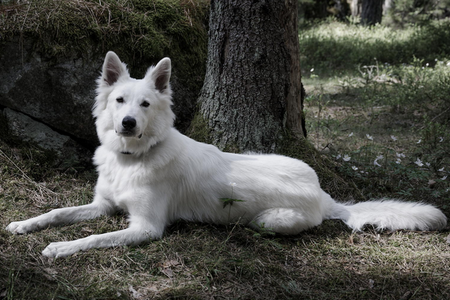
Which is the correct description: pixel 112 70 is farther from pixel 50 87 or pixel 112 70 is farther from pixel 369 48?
pixel 369 48

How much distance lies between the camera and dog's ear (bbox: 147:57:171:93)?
151 inches

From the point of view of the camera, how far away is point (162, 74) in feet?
12.8

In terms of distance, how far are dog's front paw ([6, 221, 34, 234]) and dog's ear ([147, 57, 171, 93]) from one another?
179 centimetres

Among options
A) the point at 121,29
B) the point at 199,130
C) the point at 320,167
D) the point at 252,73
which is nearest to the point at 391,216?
the point at 320,167

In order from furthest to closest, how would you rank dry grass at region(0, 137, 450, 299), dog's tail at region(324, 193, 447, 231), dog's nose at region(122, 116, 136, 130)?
dog's tail at region(324, 193, 447, 231)
dog's nose at region(122, 116, 136, 130)
dry grass at region(0, 137, 450, 299)

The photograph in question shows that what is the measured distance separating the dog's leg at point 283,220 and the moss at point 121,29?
98.8 inches

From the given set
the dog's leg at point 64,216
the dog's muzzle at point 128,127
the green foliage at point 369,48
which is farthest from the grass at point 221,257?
the green foliage at point 369,48

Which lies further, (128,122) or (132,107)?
(132,107)

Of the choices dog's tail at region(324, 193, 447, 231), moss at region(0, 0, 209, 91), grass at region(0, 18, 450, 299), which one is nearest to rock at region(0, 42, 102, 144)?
moss at region(0, 0, 209, 91)

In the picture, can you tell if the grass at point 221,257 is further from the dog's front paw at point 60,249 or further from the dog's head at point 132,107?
the dog's head at point 132,107

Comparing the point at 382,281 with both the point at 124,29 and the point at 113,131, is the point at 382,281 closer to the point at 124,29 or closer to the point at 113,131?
the point at 113,131

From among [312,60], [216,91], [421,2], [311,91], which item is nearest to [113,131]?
[216,91]

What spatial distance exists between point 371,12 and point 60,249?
16.1 metres

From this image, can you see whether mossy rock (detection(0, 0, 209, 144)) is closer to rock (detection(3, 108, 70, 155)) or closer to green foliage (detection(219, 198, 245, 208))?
rock (detection(3, 108, 70, 155))
